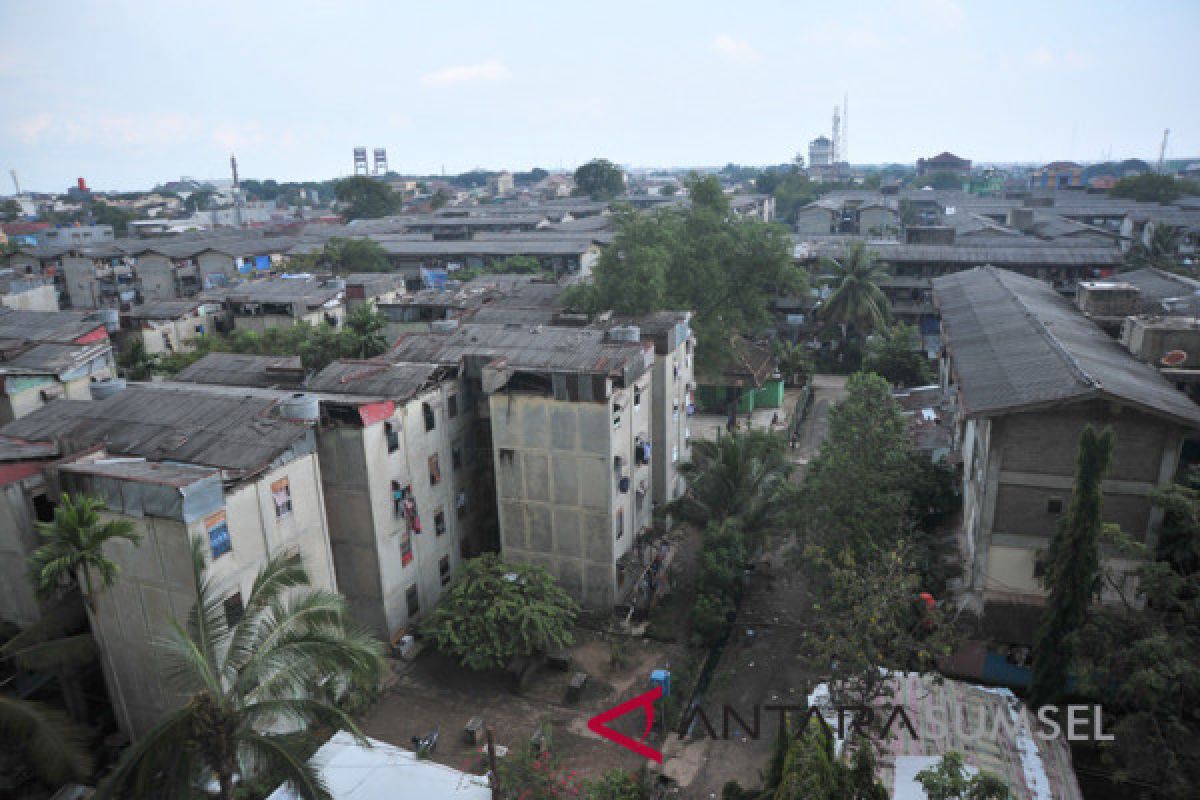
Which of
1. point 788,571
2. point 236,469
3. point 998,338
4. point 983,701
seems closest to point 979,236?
point 998,338

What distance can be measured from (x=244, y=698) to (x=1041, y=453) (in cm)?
2089

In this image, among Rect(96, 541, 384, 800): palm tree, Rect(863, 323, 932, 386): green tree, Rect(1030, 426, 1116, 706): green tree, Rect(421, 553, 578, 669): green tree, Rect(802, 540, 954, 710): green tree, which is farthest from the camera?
Rect(863, 323, 932, 386): green tree

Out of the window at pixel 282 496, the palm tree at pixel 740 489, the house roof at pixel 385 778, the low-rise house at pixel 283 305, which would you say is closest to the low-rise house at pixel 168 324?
the low-rise house at pixel 283 305

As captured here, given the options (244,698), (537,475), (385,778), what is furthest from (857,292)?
(244,698)

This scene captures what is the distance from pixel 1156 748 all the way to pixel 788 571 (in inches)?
566

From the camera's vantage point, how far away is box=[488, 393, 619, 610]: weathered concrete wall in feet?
80.8

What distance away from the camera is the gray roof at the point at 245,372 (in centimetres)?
2816

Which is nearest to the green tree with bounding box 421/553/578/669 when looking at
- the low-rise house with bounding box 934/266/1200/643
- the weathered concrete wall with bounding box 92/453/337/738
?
the weathered concrete wall with bounding box 92/453/337/738

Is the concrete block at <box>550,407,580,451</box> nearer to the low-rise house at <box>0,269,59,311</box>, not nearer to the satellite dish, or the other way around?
the satellite dish

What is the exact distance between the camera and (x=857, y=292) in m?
50.9

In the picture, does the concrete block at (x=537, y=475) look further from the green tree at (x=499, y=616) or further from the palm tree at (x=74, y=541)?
the palm tree at (x=74, y=541)

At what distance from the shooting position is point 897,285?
58062 millimetres

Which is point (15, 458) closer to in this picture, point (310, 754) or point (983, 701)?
point (310, 754)

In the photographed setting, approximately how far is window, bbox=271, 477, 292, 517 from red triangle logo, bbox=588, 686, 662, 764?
10.2 metres
